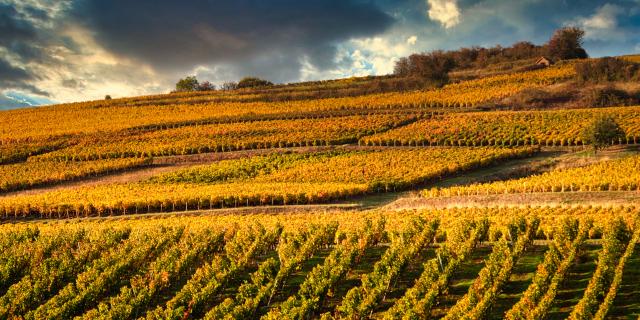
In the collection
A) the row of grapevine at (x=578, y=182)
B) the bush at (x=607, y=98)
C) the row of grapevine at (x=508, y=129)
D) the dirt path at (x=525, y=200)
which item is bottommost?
the dirt path at (x=525, y=200)

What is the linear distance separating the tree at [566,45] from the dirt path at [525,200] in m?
98.0

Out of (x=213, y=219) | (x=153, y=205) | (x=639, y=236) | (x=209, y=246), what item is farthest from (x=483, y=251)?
(x=153, y=205)

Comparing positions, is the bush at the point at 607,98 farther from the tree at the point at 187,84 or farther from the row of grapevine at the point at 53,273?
the tree at the point at 187,84

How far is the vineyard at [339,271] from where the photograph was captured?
75.0 feet

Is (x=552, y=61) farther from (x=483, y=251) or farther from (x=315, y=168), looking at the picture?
(x=483, y=251)

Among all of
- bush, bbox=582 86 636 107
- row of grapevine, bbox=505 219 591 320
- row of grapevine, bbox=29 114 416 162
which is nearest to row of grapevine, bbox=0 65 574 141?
row of grapevine, bbox=29 114 416 162

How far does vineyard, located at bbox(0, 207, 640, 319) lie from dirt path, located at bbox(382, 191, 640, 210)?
414 cm

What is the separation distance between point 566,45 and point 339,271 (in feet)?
411

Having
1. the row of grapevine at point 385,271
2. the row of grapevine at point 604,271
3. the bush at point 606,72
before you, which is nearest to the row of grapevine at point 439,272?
the row of grapevine at point 385,271

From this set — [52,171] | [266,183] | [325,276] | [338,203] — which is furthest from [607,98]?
[52,171]

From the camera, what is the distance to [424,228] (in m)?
32.2

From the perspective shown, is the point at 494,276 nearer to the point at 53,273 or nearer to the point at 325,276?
the point at 325,276

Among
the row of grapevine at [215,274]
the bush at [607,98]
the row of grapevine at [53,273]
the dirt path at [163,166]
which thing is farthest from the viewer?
the bush at [607,98]

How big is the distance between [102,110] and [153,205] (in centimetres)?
7390
